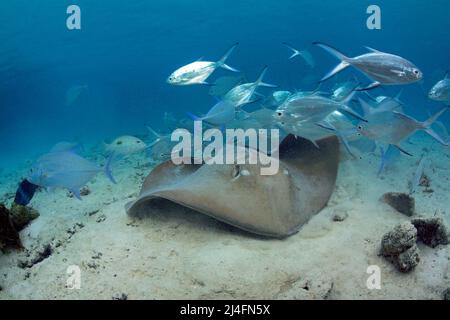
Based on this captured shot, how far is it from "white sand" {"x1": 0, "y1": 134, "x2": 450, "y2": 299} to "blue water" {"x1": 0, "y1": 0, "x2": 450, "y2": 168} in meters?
10.9

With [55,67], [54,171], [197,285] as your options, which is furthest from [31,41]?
[197,285]

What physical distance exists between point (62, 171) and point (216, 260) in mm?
2719

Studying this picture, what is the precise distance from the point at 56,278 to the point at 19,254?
4.62ft

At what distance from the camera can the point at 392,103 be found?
5.92 metres

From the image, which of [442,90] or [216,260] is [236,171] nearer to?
[216,260]

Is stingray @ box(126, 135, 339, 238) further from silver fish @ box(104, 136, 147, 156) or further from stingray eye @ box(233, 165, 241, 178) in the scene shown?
silver fish @ box(104, 136, 147, 156)

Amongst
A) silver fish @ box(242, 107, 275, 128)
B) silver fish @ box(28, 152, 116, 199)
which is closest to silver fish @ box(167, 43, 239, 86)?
silver fish @ box(242, 107, 275, 128)

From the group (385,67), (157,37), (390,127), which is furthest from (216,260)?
(157,37)

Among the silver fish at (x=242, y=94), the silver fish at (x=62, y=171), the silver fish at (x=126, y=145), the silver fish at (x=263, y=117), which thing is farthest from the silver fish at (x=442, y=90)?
the silver fish at (x=62, y=171)

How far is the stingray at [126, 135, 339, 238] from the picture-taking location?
3910 millimetres

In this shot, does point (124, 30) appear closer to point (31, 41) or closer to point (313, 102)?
point (31, 41)

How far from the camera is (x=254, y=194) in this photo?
4105 millimetres

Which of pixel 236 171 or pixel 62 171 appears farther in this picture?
pixel 62 171

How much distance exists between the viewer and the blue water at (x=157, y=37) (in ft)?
103
